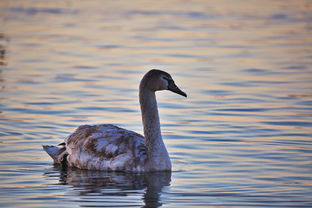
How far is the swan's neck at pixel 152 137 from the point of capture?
12727mm

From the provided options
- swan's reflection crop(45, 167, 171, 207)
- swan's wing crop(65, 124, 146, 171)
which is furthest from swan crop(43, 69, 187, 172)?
swan's reflection crop(45, 167, 171, 207)

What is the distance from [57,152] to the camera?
Result: 13500 mm

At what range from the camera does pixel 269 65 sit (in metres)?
22.3

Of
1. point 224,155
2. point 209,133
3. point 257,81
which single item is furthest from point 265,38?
point 224,155

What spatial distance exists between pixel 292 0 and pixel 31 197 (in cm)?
2494

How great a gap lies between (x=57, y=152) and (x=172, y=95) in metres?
6.44

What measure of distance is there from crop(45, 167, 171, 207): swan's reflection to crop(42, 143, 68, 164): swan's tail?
219mm

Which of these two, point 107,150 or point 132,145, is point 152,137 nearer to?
point 132,145

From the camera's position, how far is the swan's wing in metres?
12.8

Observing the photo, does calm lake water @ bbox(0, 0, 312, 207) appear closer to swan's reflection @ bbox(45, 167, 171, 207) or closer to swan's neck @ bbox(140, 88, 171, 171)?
swan's reflection @ bbox(45, 167, 171, 207)

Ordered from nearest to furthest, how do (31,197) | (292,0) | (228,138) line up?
(31,197) → (228,138) → (292,0)

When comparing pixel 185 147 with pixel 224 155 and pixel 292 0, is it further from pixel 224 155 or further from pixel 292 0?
pixel 292 0

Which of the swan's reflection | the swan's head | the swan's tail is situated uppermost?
the swan's head

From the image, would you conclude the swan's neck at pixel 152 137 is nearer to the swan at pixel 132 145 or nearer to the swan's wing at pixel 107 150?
the swan at pixel 132 145
